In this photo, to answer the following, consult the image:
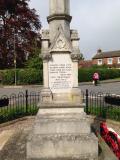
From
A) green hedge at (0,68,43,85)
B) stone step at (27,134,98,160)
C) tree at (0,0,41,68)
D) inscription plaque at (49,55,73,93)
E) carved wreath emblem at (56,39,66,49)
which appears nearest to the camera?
stone step at (27,134,98,160)

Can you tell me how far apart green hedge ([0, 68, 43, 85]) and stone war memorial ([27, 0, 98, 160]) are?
74.5ft

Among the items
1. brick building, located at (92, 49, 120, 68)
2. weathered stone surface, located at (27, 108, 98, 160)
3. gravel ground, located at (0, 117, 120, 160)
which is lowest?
gravel ground, located at (0, 117, 120, 160)

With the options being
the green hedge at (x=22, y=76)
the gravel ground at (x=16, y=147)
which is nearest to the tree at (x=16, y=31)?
the green hedge at (x=22, y=76)

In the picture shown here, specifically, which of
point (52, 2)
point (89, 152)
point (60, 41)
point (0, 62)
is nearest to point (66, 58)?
point (60, 41)

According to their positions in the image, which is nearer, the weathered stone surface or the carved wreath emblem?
the weathered stone surface

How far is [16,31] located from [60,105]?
97.3 feet

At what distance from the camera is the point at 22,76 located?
30.5 m

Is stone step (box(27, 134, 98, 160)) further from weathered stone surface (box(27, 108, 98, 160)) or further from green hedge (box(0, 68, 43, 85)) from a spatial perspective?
green hedge (box(0, 68, 43, 85))

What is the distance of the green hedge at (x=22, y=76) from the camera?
3039 cm

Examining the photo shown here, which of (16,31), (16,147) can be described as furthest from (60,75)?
(16,31)

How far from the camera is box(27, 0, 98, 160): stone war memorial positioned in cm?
724

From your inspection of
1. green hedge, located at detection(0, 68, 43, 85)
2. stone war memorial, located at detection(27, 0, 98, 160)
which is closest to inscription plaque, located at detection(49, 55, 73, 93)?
stone war memorial, located at detection(27, 0, 98, 160)

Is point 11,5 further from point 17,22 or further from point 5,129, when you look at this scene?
point 5,129

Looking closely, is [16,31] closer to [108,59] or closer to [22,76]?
[22,76]
